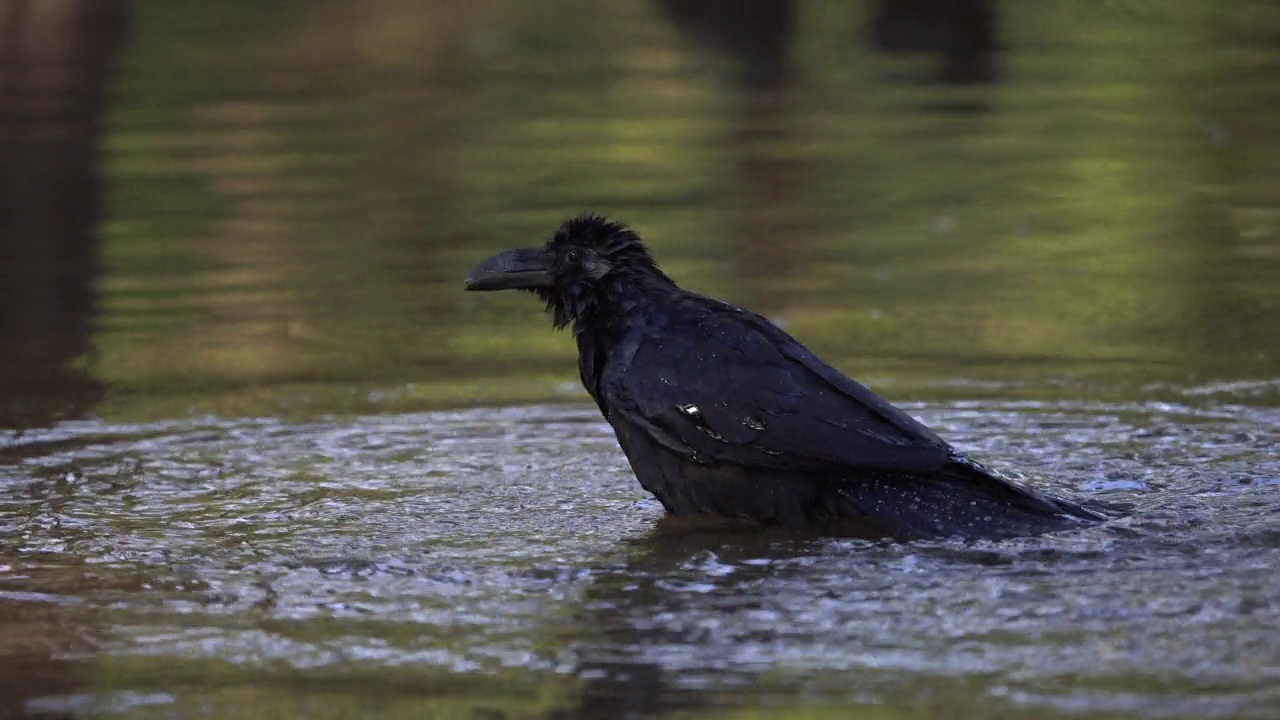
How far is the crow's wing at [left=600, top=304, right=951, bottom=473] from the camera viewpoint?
6.51m

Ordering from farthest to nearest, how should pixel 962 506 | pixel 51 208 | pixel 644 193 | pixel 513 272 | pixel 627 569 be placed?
pixel 51 208
pixel 644 193
pixel 513 272
pixel 962 506
pixel 627 569

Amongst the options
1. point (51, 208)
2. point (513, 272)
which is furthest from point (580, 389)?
point (51, 208)

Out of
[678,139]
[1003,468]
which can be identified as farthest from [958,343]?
[678,139]

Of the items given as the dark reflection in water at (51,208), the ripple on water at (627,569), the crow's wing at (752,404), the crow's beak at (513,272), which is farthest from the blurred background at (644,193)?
the crow's wing at (752,404)

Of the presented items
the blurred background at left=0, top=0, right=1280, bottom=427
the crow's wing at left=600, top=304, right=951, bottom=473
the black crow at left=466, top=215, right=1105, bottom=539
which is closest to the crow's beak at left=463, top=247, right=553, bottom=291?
the black crow at left=466, top=215, right=1105, bottom=539

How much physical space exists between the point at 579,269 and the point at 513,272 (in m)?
0.27

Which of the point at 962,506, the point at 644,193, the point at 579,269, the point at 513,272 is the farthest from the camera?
the point at 644,193

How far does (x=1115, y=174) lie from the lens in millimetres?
15375

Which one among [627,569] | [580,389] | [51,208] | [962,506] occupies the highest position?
[51,208]

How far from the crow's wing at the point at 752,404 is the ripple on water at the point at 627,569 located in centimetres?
30

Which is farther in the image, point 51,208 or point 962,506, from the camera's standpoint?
point 51,208

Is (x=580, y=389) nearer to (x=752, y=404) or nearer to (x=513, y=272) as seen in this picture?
(x=513, y=272)

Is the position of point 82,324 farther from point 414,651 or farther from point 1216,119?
point 1216,119

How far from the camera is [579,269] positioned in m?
7.29
